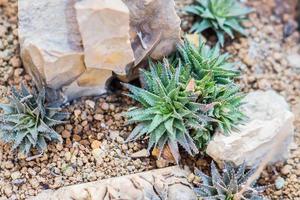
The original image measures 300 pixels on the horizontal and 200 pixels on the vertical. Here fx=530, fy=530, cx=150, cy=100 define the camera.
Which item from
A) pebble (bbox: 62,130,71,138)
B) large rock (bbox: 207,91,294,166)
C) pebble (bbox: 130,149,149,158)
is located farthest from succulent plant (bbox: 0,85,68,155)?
large rock (bbox: 207,91,294,166)

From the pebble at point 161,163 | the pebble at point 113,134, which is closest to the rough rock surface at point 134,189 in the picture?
the pebble at point 161,163

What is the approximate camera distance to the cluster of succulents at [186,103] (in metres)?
3.22

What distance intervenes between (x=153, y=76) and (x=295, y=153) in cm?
114

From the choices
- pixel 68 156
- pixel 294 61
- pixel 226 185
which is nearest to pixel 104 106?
pixel 68 156

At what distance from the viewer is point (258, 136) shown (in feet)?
11.0

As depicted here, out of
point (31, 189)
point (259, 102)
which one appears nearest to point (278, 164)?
point (259, 102)

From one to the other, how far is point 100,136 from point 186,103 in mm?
588

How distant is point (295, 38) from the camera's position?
4156mm

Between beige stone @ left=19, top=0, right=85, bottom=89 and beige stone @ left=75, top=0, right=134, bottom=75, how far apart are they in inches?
4.1

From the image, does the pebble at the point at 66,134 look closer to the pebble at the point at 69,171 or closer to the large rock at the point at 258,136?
the pebble at the point at 69,171

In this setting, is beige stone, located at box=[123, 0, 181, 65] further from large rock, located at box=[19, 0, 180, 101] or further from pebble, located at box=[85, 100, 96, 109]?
pebble, located at box=[85, 100, 96, 109]

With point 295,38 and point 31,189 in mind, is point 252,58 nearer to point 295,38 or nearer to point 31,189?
point 295,38

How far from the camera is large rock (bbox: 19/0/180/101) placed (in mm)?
3016

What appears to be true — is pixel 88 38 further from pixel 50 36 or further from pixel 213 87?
pixel 213 87
